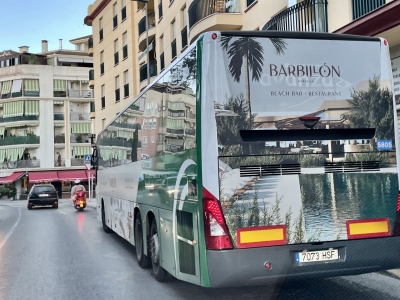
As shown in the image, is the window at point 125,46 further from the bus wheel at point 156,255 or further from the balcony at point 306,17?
the bus wheel at point 156,255

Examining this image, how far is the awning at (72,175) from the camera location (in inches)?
2458

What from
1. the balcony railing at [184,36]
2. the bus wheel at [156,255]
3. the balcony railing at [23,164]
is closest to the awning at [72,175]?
the balcony railing at [23,164]

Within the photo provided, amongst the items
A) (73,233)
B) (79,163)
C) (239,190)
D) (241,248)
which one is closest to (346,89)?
(239,190)

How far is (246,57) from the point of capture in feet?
18.3

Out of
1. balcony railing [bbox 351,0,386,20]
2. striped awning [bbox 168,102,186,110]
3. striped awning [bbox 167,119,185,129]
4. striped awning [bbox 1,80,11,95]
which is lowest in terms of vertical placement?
striped awning [bbox 167,119,185,129]

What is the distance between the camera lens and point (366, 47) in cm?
605

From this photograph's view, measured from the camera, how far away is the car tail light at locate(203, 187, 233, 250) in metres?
5.37

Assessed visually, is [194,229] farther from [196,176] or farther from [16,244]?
[16,244]

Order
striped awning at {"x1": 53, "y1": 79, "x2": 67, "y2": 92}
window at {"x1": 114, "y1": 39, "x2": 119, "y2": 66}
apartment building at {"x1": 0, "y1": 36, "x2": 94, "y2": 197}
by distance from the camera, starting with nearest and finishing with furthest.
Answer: window at {"x1": 114, "y1": 39, "x2": 119, "y2": 66} → apartment building at {"x1": 0, "y1": 36, "x2": 94, "y2": 197} → striped awning at {"x1": 53, "y1": 79, "x2": 67, "y2": 92}

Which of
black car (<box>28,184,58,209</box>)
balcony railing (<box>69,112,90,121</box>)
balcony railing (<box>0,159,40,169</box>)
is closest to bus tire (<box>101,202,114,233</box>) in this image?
black car (<box>28,184,58,209</box>)

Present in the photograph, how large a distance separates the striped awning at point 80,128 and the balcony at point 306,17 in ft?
181

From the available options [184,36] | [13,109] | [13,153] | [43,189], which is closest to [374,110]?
[184,36]

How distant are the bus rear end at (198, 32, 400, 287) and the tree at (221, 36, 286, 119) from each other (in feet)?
0.04

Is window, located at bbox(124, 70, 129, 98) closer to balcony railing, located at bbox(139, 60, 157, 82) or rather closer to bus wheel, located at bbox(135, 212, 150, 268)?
balcony railing, located at bbox(139, 60, 157, 82)
